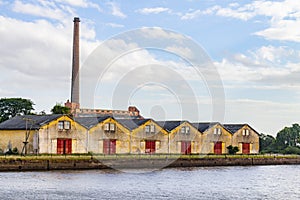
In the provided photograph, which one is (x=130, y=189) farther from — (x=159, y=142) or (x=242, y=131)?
(x=242, y=131)

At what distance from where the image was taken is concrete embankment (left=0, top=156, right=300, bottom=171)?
52938 mm

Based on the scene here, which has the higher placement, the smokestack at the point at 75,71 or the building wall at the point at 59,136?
the smokestack at the point at 75,71

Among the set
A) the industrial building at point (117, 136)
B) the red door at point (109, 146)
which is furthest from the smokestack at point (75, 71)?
the red door at point (109, 146)

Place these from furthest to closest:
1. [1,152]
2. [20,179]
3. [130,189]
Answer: [1,152]
[20,179]
[130,189]

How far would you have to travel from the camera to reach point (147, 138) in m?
72.6

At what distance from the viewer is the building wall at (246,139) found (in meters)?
82.4

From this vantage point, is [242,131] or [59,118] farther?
[242,131]

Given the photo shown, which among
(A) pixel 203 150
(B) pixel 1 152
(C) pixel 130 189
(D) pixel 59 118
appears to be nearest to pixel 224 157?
(A) pixel 203 150

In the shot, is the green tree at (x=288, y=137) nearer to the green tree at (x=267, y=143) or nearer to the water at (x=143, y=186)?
the green tree at (x=267, y=143)

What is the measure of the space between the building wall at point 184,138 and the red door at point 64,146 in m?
14.5

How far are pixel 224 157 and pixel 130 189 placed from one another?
3258cm

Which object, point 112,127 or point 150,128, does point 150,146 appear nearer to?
point 150,128

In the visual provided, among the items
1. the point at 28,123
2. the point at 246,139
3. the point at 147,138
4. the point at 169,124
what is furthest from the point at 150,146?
the point at 246,139

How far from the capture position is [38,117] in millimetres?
67125
